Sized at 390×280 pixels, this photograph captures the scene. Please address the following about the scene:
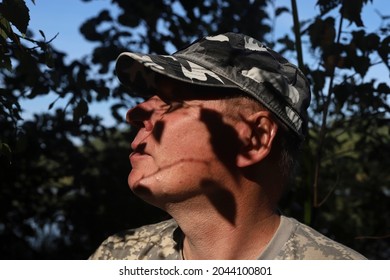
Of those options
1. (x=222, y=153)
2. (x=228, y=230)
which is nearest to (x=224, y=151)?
(x=222, y=153)

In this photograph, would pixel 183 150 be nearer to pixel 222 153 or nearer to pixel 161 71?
pixel 222 153

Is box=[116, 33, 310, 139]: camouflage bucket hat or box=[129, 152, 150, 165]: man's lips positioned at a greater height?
box=[116, 33, 310, 139]: camouflage bucket hat

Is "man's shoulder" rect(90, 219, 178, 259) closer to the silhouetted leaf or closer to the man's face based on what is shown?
the man's face

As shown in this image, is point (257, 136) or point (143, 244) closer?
point (257, 136)

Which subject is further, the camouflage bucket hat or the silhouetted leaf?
the silhouetted leaf

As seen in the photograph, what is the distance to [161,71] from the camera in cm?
218

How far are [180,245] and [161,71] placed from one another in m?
0.66

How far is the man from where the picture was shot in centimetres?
217

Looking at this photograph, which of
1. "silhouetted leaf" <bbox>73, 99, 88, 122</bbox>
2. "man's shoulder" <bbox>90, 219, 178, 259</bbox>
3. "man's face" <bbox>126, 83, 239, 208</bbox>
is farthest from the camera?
"silhouetted leaf" <bbox>73, 99, 88, 122</bbox>

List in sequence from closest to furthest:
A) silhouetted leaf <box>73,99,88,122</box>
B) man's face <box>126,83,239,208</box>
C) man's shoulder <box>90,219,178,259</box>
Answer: man's face <box>126,83,239,208</box> < man's shoulder <box>90,219,178,259</box> < silhouetted leaf <box>73,99,88,122</box>

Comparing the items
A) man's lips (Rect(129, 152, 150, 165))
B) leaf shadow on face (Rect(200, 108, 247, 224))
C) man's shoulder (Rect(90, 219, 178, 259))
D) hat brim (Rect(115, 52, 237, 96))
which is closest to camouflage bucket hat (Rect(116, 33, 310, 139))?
hat brim (Rect(115, 52, 237, 96))

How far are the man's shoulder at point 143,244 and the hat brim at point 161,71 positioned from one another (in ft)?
1.74

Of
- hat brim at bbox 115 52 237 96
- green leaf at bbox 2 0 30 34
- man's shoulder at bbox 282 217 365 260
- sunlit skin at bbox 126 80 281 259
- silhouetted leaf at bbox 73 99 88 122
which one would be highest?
green leaf at bbox 2 0 30 34
